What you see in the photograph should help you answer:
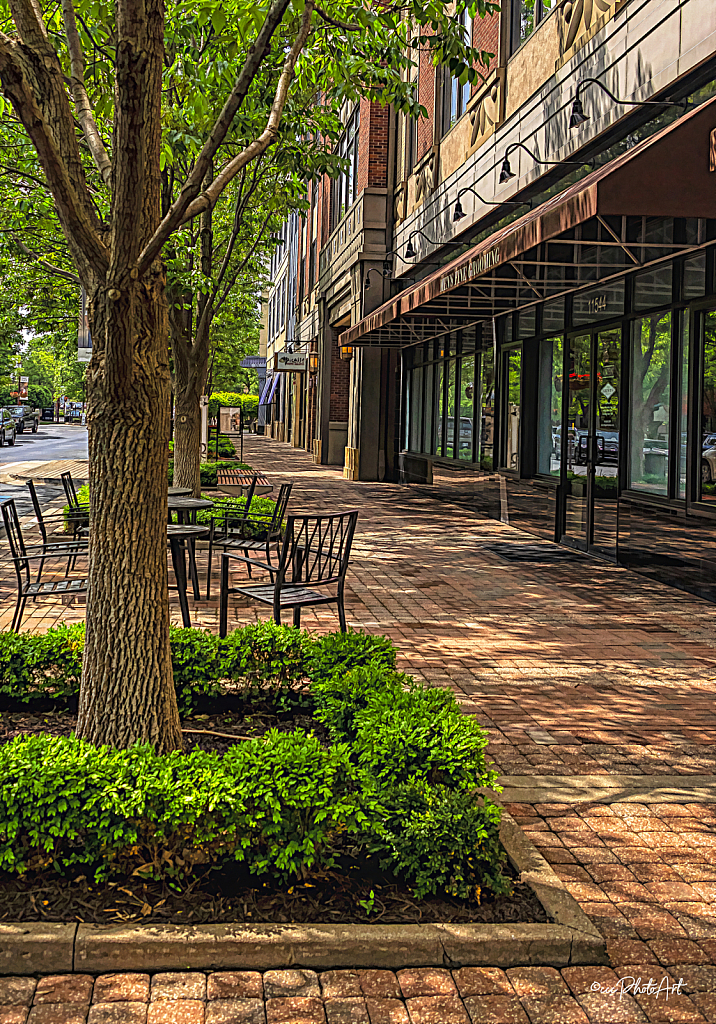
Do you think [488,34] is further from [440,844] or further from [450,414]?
[440,844]

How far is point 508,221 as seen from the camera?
51.8 feet

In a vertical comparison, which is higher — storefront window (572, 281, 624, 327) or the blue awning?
the blue awning

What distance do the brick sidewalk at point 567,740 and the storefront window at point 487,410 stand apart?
13.1 feet

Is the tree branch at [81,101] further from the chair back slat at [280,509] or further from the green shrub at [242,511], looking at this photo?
the green shrub at [242,511]

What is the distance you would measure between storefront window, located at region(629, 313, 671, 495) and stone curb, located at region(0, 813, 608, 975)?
27.6 feet

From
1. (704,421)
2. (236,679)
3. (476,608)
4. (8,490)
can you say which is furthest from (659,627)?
(8,490)

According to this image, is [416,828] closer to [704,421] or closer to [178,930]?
[178,930]

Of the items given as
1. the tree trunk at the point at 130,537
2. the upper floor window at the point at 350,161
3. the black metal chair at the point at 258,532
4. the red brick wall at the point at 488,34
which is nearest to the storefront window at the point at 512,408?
the red brick wall at the point at 488,34

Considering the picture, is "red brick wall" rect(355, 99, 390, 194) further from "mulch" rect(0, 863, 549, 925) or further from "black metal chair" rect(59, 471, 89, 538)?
"mulch" rect(0, 863, 549, 925)

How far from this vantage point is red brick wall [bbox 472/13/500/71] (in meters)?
16.1

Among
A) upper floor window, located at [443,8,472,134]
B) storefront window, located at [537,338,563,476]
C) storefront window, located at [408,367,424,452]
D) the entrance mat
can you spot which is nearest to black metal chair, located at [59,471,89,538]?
the entrance mat

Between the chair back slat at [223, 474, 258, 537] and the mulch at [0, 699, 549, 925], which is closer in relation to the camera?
the mulch at [0, 699, 549, 925]

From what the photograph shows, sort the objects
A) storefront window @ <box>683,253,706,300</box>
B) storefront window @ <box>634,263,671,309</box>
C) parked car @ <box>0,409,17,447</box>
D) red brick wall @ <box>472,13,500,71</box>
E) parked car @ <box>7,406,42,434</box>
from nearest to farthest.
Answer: storefront window @ <box>683,253,706,300</box> → storefront window @ <box>634,263,671,309</box> → red brick wall @ <box>472,13,500,71</box> → parked car @ <box>0,409,17,447</box> → parked car @ <box>7,406,42,434</box>

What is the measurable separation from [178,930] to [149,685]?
1.21m
